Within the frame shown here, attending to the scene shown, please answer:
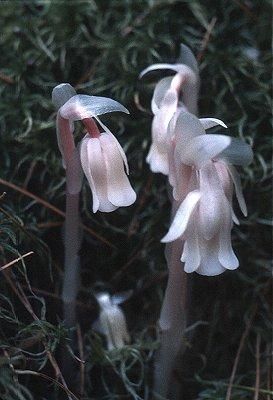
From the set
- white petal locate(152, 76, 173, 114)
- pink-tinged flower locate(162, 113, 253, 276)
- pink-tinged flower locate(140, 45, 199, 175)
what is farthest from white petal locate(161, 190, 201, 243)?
white petal locate(152, 76, 173, 114)

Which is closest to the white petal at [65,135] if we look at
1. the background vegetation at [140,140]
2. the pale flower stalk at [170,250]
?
the pale flower stalk at [170,250]

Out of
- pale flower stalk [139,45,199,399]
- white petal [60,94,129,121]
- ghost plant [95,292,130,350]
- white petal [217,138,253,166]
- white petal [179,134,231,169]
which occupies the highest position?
white petal [60,94,129,121]

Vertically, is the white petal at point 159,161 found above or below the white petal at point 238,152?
below

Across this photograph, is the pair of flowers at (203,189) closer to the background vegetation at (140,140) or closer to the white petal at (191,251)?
the white petal at (191,251)

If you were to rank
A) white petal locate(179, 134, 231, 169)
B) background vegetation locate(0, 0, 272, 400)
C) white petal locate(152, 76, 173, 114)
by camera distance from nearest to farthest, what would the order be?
white petal locate(179, 134, 231, 169) → white petal locate(152, 76, 173, 114) → background vegetation locate(0, 0, 272, 400)

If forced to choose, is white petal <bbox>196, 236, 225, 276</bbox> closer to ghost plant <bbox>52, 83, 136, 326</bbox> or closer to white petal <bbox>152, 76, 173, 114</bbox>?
ghost plant <bbox>52, 83, 136, 326</bbox>
